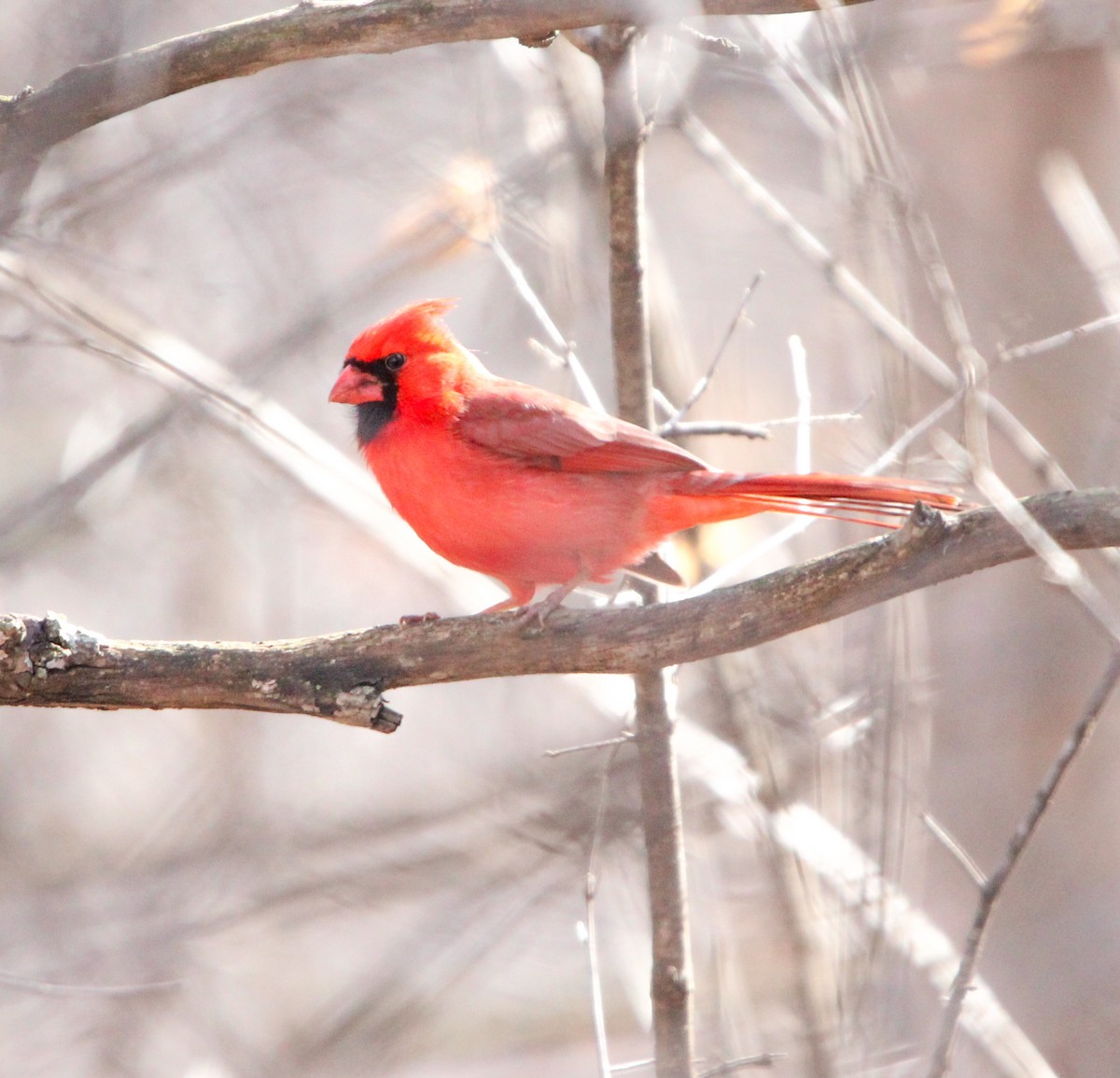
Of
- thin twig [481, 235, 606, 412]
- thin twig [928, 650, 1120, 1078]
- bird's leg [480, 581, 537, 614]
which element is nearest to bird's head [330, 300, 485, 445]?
thin twig [481, 235, 606, 412]

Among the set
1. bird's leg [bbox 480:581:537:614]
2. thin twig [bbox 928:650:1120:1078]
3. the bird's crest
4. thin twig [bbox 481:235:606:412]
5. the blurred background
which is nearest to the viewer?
thin twig [bbox 928:650:1120:1078]

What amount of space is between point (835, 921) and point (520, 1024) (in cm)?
250

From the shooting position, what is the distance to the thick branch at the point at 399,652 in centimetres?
223

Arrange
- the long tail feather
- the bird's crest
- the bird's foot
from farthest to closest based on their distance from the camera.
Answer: the bird's crest < the bird's foot < the long tail feather

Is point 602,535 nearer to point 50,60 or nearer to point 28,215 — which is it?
point 28,215

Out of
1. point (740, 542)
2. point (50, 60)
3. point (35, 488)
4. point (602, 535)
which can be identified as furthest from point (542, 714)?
point (50, 60)

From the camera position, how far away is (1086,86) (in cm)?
532

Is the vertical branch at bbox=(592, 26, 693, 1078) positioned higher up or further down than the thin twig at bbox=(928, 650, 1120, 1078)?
higher up

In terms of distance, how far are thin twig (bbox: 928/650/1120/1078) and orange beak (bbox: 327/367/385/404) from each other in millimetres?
1932

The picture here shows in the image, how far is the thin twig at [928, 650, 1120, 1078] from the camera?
1798 mm

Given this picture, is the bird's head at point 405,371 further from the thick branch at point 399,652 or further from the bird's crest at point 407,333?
the thick branch at point 399,652

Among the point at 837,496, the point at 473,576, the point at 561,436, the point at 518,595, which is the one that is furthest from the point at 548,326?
the point at 473,576

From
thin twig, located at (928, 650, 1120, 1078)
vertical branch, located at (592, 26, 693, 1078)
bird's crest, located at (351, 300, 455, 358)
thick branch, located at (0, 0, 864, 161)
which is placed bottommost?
thin twig, located at (928, 650, 1120, 1078)

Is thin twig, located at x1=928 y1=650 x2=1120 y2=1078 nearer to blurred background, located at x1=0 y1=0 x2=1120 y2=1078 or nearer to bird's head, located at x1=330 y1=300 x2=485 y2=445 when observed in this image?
blurred background, located at x1=0 y1=0 x2=1120 y2=1078
